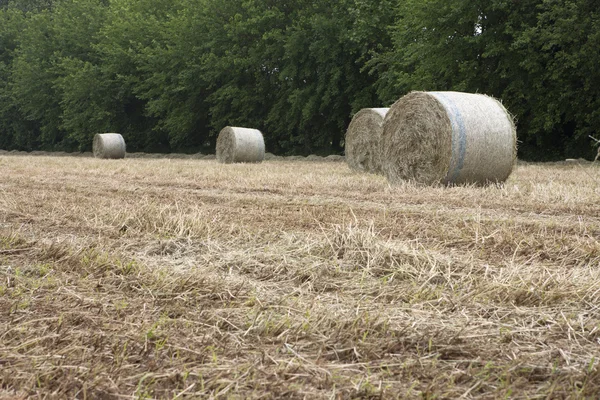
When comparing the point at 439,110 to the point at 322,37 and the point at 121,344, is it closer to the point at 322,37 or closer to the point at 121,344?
the point at 121,344

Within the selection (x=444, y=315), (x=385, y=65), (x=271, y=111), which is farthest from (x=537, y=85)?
(x=444, y=315)

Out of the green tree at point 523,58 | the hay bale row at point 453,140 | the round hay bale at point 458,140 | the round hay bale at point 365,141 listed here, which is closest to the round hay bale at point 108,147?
the green tree at point 523,58

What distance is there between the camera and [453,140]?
805 centimetres

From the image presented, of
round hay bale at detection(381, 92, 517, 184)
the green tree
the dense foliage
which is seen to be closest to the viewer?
round hay bale at detection(381, 92, 517, 184)

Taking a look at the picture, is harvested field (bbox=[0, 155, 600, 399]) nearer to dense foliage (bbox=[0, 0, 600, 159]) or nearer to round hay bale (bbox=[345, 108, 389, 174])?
dense foliage (bbox=[0, 0, 600, 159])

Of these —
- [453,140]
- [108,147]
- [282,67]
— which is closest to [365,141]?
[453,140]

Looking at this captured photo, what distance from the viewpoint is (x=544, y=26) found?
16438mm

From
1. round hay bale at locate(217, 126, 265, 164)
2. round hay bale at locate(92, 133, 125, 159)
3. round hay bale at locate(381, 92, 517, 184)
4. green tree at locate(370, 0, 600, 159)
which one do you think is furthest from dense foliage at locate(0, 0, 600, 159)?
round hay bale at locate(217, 126, 265, 164)

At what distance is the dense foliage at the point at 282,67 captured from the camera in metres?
16.9

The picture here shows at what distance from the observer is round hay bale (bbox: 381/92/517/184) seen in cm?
810

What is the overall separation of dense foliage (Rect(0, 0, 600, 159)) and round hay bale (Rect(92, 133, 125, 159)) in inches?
183

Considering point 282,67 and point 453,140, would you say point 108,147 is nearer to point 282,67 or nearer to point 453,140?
point 282,67

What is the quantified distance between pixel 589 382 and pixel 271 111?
24206 millimetres

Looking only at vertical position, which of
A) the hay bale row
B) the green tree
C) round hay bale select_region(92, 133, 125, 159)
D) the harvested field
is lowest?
round hay bale select_region(92, 133, 125, 159)
